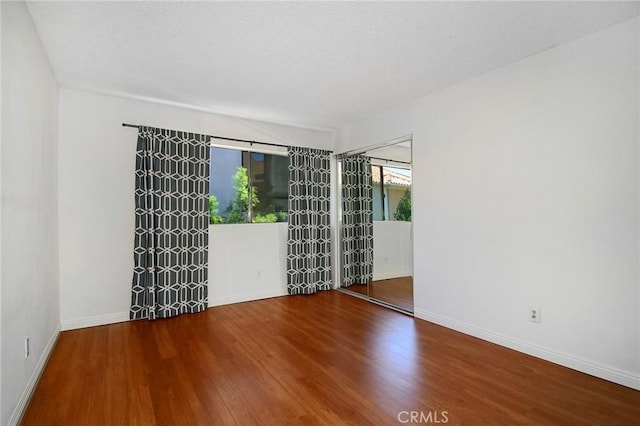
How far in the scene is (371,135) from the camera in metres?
4.37

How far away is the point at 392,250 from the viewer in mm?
4223

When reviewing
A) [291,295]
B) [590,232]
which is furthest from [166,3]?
[291,295]

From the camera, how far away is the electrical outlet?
2.59m

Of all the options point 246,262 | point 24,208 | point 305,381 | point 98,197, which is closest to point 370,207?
point 246,262

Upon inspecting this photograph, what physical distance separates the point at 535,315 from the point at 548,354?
30cm

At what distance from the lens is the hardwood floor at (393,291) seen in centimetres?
385

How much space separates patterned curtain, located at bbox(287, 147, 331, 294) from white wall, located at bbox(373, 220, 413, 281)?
0.82 meters

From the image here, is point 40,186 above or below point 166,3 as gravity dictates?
below

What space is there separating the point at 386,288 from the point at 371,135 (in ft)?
6.93

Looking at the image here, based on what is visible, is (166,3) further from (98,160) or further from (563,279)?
(563,279)

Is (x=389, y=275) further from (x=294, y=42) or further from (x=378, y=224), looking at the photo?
(x=294, y=42)

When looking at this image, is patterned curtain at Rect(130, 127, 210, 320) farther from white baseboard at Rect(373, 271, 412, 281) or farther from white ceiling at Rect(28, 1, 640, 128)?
white baseboard at Rect(373, 271, 412, 281)

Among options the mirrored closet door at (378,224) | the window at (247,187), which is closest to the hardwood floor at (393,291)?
the mirrored closet door at (378,224)

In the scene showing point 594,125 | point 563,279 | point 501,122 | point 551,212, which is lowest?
point 563,279
